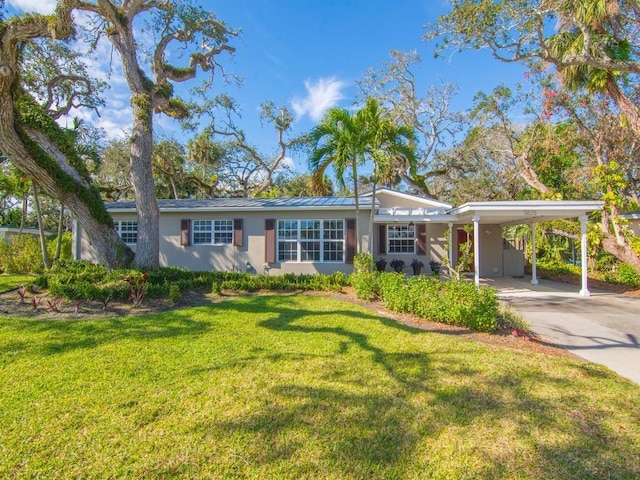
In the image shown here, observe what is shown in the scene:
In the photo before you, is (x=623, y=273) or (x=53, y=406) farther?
(x=623, y=273)

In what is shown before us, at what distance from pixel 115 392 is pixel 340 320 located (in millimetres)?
4086

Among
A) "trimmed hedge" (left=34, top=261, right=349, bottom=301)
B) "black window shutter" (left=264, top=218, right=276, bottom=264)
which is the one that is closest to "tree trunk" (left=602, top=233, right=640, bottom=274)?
"trimmed hedge" (left=34, top=261, right=349, bottom=301)

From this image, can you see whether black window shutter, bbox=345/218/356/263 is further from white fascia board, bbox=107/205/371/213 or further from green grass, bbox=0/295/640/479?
green grass, bbox=0/295/640/479

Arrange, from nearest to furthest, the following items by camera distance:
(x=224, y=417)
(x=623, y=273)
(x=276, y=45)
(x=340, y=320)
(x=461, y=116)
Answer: (x=224, y=417) → (x=340, y=320) → (x=623, y=273) → (x=276, y=45) → (x=461, y=116)

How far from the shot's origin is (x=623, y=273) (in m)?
11.8

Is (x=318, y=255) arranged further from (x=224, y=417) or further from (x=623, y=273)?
(x=623, y=273)

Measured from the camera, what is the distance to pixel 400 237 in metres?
13.2

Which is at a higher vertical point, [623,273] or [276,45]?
[276,45]

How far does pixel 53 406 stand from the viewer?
3.29 m

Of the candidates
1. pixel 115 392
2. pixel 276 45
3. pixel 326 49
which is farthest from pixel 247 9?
pixel 115 392

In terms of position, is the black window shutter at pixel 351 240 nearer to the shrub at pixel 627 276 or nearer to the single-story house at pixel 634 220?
the shrub at pixel 627 276

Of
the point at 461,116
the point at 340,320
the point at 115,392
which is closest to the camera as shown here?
the point at 115,392

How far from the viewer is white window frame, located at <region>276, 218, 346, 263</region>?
12.4 meters

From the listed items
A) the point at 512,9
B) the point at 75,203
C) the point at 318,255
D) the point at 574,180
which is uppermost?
the point at 512,9
